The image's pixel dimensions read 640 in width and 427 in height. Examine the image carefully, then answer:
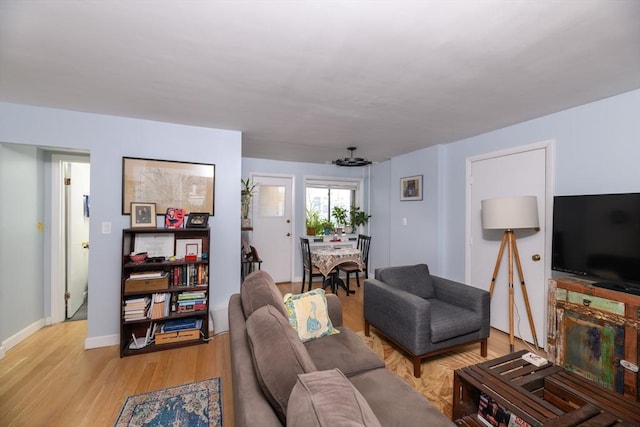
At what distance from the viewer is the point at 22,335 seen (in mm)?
2760

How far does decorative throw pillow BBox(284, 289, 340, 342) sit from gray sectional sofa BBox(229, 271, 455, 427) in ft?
0.30

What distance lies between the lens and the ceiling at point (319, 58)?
1.32m

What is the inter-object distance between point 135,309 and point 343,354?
6.80 ft

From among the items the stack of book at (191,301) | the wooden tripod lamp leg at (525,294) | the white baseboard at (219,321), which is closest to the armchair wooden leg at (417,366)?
the wooden tripod lamp leg at (525,294)

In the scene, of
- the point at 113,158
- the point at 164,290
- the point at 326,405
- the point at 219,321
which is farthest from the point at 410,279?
the point at 113,158

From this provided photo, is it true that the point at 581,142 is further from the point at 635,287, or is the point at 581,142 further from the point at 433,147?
the point at 433,147

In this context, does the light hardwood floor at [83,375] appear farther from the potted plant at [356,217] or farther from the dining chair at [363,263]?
the potted plant at [356,217]

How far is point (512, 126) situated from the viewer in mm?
2988

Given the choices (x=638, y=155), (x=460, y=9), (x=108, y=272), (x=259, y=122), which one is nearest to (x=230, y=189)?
(x=259, y=122)

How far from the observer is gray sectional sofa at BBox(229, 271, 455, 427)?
769mm

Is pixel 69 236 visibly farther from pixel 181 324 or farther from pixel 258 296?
pixel 258 296

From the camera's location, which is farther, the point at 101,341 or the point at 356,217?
the point at 356,217

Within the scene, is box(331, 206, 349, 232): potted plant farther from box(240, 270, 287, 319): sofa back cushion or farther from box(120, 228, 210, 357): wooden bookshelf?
box(240, 270, 287, 319): sofa back cushion

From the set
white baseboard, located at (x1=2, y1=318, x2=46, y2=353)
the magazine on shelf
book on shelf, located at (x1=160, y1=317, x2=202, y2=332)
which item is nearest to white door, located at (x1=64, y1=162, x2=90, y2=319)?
white baseboard, located at (x1=2, y1=318, x2=46, y2=353)
